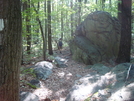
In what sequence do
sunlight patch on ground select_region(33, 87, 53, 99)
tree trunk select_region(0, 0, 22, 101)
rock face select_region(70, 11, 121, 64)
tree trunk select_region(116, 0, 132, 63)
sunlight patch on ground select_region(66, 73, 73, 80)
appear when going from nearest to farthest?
tree trunk select_region(0, 0, 22, 101)
sunlight patch on ground select_region(33, 87, 53, 99)
sunlight patch on ground select_region(66, 73, 73, 80)
tree trunk select_region(116, 0, 132, 63)
rock face select_region(70, 11, 121, 64)

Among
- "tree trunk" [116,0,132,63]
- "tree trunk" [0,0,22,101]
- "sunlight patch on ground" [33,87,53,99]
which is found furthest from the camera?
"tree trunk" [116,0,132,63]

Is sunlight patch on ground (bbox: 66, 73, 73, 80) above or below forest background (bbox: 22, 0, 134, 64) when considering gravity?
below

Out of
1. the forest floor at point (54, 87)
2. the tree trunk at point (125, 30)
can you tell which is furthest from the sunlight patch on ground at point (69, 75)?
the tree trunk at point (125, 30)

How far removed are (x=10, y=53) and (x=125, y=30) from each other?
8.70m

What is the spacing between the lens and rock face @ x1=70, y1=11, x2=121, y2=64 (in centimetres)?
1078

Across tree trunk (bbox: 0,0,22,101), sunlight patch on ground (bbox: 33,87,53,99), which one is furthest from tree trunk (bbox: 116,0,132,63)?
tree trunk (bbox: 0,0,22,101)

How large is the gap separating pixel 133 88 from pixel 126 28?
698cm

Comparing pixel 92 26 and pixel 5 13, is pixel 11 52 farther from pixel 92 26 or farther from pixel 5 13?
pixel 92 26

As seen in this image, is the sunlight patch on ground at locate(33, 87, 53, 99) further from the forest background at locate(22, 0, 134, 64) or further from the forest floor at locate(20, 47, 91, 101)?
the forest background at locate(22, 0, 134, 64)

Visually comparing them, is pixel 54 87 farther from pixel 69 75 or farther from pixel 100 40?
pixel 100 40

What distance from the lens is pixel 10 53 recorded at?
2.24 m

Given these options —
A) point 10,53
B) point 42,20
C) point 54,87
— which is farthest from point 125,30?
point 10,53

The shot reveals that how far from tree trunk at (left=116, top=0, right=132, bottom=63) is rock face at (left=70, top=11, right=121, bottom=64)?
1.86 meters

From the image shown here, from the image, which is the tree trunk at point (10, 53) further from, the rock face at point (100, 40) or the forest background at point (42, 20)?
the rock face at point (100, 40)
